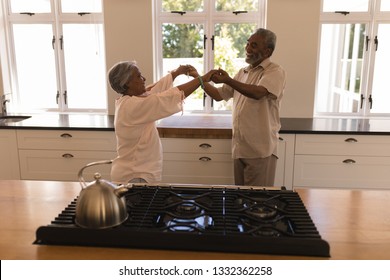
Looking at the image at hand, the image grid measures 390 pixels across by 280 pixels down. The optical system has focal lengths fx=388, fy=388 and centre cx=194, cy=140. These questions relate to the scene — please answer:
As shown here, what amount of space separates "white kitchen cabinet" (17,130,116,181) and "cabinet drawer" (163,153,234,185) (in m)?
0.48

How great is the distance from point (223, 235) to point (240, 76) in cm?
167

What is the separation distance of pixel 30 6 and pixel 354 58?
3207 mm

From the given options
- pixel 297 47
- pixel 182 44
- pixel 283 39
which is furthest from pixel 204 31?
pixel 297 47

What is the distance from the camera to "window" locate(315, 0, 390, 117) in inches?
142

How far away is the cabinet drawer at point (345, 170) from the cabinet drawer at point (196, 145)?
1.92 feet

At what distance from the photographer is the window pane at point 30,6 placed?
12.6 ft

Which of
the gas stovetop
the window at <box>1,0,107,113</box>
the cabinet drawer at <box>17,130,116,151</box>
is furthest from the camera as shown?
the window at <box>1,0,107,113</box>

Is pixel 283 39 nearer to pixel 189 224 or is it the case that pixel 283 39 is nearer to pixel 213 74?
pixel 213 74

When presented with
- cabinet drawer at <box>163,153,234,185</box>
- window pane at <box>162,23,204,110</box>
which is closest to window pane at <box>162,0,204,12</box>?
window pane at <box>162,23,204,110</box>

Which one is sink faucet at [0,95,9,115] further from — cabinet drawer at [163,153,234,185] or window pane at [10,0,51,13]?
cabinet drawer at [163,153,234,185]

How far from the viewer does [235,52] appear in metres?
3.72

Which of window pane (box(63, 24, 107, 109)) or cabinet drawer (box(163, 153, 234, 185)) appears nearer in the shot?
cabinet drawer (box(163, 153, 234, 185))
